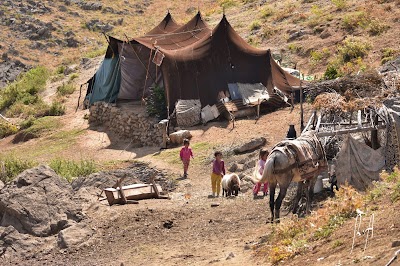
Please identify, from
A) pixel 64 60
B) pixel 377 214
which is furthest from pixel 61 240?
pixel 64 60

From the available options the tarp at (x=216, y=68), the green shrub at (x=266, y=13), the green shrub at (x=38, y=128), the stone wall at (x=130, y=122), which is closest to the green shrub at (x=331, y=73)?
the tarp at (x=216, y=68)

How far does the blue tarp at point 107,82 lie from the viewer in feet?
102

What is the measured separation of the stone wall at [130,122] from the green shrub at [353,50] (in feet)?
26.9

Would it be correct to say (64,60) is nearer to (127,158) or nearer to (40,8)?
(40,8)

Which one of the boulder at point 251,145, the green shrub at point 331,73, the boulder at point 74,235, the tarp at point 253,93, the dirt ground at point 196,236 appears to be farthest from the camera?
the green shrub at point 331,73

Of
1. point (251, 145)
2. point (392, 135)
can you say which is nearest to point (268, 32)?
point (251, 145)

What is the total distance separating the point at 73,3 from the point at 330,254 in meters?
49.3

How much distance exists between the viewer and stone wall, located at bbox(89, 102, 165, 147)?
26547 millimetres

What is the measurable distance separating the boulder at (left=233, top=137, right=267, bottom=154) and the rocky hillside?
22.5 ft

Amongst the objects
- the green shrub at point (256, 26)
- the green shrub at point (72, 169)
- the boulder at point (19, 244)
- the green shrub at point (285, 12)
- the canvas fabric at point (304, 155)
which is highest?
the green shrub at point (285, 12)

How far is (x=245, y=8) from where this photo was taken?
154 feet

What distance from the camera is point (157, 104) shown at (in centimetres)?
2744

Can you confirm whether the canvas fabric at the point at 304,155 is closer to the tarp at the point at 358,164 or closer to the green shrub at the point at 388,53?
the tarp at the point at 358,164

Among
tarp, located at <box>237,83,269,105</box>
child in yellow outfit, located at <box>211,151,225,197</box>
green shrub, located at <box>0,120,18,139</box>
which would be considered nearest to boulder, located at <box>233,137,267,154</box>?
tarp, located at <box>237,83,269,105</box>
